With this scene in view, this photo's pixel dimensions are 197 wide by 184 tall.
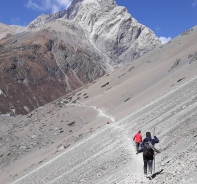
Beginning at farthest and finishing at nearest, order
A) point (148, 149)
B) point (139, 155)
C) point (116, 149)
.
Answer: point (116, 149)
point (139, 155)
point (148, 149)

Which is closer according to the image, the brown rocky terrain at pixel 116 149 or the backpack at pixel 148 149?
the backpack at pixel 148 149

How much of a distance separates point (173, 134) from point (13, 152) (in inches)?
1463

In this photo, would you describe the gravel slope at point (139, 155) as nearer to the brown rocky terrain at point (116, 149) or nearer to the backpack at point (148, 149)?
the brown rocky terrain at point (116, 149)

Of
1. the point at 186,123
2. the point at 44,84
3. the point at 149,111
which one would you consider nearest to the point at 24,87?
the point at 44,84

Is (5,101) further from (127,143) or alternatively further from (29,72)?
(127,143)

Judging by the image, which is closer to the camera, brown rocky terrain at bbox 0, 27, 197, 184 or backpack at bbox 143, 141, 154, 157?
backpack at bbox 143, 141, 154, 157

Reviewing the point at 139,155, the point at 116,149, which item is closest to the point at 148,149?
the point at 139,155

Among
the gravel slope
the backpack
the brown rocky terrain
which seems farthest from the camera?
the brown rocky terrain

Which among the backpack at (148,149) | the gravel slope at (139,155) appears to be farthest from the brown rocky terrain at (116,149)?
the backpack at (148,149)

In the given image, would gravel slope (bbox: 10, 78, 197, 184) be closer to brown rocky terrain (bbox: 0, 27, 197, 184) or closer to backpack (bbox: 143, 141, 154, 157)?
brown rocky terrain (bbox: 0, 27, 197, 184)

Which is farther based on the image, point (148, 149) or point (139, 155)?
point (139, 155)

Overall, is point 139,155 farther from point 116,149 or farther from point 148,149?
point 148,149

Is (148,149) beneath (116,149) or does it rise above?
above

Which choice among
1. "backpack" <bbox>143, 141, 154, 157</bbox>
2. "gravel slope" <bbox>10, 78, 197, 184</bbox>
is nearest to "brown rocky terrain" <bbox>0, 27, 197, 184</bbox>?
"gravel slope" <bbox>10, 78, 197, 184</bbox>
